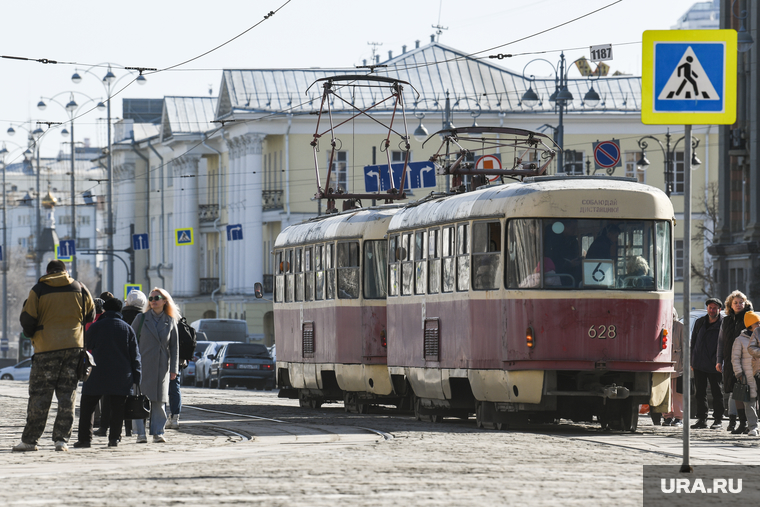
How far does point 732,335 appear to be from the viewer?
18.4 m

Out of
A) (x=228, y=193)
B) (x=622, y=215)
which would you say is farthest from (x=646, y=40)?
(x=228, y=193)

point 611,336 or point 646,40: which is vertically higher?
point 646,40

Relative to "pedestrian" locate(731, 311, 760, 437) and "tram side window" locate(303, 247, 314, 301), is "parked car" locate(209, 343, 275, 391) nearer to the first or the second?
"tram side window" locate(303, 247, 314, 301)

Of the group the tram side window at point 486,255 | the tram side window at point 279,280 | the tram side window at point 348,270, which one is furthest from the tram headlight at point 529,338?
the tram side window at point 279,280

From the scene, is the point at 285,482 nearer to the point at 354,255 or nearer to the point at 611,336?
the point at 611,336

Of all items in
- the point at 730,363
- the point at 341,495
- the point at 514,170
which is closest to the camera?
the point at 341,495

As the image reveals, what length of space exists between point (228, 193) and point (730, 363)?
54398mm

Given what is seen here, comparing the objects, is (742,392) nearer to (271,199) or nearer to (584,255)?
(584,255)

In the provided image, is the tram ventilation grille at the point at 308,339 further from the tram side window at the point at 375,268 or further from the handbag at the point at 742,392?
the handbag at the point at 742,392

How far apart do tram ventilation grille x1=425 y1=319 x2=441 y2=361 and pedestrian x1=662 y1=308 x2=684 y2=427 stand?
2960 mm

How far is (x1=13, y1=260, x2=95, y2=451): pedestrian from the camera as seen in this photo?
14539mm

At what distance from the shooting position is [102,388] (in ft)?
50.4

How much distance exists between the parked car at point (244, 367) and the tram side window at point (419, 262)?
21658 mm

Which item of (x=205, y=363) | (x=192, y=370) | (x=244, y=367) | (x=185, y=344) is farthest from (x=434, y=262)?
(x=192, y=370)
